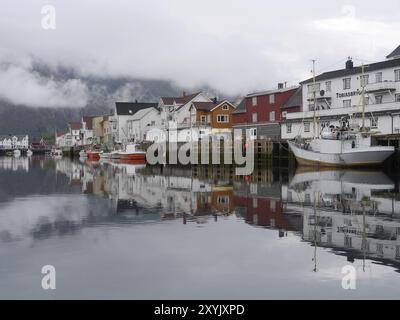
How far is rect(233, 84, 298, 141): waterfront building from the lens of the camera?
71688 mm

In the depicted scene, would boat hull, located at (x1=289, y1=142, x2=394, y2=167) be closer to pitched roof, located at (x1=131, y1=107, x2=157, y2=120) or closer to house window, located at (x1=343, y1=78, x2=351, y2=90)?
house window, located at (x1=343, y1=78, x2=351, y2=90)

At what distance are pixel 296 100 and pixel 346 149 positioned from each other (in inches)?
789

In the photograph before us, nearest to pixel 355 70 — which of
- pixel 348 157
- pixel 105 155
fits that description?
pixel 348 157

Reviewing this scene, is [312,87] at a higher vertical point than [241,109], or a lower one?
higher

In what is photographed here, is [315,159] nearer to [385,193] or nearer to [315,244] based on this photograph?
[385,193]

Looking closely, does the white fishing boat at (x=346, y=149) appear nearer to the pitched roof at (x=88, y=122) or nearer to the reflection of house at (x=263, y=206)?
the reflection of house at (x=263, y=206)

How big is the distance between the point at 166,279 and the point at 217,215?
9.93 m

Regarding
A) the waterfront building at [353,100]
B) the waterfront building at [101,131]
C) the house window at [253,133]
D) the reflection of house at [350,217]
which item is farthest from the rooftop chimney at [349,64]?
the waterfront building at [101,131]

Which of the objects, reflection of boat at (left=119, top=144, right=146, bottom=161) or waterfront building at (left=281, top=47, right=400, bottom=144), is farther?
reflection of boat at (left=119, top=144, right=146, bottom=161)

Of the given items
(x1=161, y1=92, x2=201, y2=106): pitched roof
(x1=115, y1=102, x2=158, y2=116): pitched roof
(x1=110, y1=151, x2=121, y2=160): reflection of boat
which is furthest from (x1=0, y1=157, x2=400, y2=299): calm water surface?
(x1=115, y1=102, x2=158, y2=116): pitched roof

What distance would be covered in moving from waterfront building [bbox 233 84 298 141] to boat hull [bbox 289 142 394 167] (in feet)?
45.2

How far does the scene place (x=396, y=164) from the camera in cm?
4853

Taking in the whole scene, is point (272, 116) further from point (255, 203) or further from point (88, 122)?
point (88, 122)

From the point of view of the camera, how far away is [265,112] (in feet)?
244
